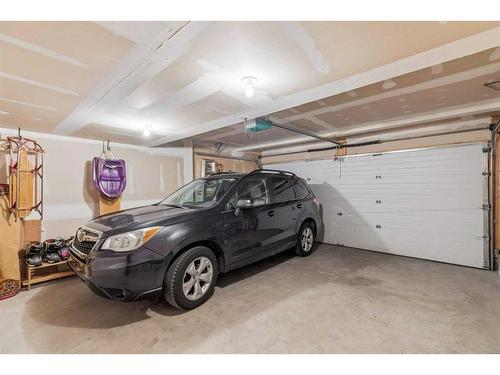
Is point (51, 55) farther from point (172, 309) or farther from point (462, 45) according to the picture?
point (462, 45)

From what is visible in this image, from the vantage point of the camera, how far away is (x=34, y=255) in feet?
10.4

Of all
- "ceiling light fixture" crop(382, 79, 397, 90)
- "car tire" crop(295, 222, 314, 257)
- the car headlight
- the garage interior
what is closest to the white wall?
the garage interior

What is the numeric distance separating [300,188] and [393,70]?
2.61m

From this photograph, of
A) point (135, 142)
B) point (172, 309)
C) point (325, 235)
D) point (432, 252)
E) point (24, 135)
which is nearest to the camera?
point (172, 309)

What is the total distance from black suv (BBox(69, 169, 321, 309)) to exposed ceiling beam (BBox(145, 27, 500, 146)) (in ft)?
3.63

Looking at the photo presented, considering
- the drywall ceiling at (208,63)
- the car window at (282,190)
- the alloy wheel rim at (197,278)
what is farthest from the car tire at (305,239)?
the drywall ceiling at (208,63)

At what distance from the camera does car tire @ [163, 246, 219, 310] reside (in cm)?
233

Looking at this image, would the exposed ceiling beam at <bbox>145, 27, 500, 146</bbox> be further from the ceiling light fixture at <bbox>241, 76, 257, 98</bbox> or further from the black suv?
the black suv

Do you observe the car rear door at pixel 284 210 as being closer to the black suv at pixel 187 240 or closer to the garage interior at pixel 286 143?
the black suv at pixel 187 240

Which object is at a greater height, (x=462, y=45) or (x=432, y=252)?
(x=462, y=45)

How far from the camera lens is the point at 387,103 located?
3066 millimetres

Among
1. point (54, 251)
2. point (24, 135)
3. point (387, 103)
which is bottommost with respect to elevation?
point (54, 251)

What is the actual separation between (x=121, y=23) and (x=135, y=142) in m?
3.78
